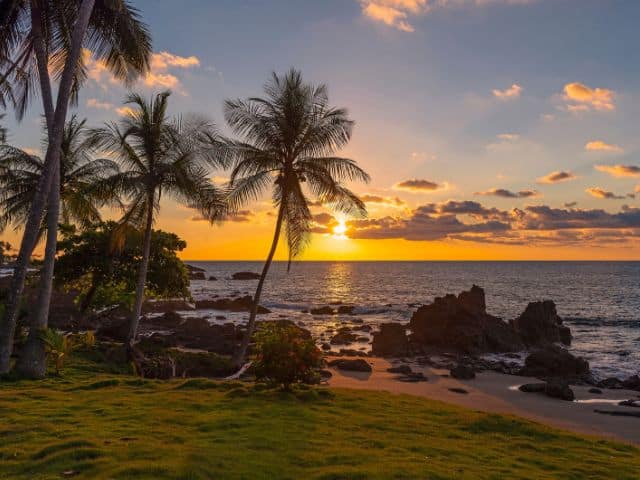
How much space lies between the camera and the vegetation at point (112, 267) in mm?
26875

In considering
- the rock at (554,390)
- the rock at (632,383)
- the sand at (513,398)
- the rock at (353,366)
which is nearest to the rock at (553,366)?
the sand at (513,398)

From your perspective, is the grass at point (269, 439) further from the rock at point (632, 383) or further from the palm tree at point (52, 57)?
the rock at point (632, 383)

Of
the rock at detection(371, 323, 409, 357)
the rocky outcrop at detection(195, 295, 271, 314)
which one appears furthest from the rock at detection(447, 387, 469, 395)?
the rocky outcrop at detection(195, 295, 271, 314)

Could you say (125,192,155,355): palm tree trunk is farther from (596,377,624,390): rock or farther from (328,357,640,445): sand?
(596,377,624,390): rock

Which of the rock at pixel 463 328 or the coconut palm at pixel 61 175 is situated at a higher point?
the coconut palm at pixel 61 175

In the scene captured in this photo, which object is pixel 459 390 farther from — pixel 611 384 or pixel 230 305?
pixel 230 305

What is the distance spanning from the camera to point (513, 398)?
20.1 m

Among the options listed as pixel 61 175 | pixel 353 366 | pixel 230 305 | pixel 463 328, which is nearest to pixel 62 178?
pixel 61 175

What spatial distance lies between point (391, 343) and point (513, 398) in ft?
45.0

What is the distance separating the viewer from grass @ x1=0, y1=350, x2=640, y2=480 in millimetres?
7734

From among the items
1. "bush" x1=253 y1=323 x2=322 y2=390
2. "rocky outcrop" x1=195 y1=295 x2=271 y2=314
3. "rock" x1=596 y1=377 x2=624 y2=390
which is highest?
"bush" x1=253 y1=323 x2=322 y2=390

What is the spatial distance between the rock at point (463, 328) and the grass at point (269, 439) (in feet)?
74.4

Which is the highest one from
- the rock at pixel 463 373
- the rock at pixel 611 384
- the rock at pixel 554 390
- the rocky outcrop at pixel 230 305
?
the rock at pixel 554 390

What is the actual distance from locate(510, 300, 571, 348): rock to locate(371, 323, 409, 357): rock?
35.9 feet
